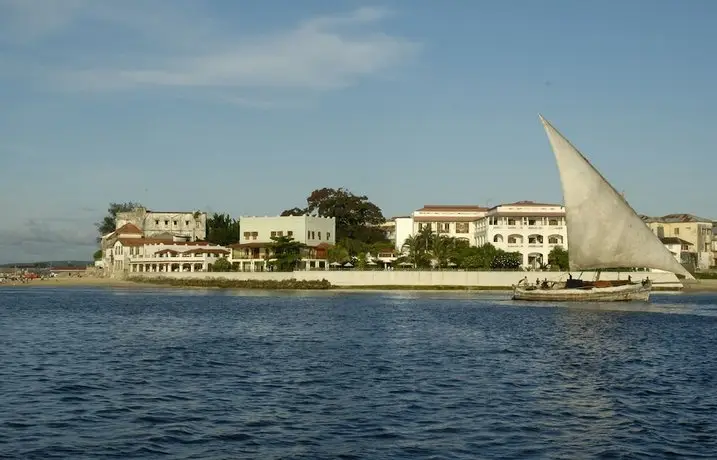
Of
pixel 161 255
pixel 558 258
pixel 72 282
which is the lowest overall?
pixel 72 282

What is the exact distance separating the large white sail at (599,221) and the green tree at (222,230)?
8500 centimetres

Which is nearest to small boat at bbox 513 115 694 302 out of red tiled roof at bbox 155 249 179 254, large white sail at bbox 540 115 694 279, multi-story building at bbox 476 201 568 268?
large white sail at bbox 540 115 694 279

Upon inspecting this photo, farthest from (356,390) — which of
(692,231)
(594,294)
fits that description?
(692,231)

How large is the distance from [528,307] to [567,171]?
11.3 metres

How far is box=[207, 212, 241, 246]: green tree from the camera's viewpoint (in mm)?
147250

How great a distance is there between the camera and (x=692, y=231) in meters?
149

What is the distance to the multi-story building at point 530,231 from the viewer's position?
378ft

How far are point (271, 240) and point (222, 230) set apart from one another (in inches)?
958

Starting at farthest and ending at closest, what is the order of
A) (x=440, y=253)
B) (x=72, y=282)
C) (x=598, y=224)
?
1. (x=72, y=282)
2. (x=440, y=253)
3. (x=598, y=224)

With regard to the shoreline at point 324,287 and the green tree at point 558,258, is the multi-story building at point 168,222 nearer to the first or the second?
the shoreline at point 324,287

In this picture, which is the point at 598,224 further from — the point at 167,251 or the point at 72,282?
the point at 72,282

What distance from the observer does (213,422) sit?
21.0 m

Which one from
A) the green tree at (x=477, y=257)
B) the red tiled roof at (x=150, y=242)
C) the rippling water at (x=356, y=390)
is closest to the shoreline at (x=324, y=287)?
the red tiled roof at (x=150, y=242)

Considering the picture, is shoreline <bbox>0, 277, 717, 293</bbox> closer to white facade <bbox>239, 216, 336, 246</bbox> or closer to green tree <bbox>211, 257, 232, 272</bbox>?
green tree <bbox>211, 257, 232, 272</bbox>
